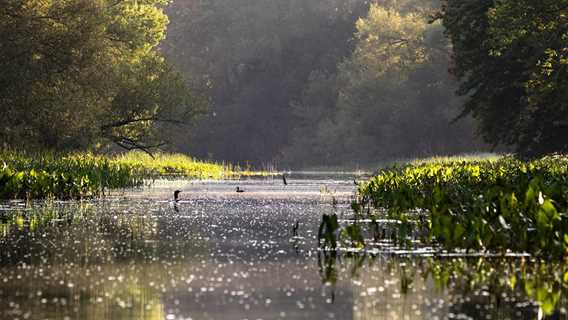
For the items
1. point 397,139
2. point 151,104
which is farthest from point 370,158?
point 151,104

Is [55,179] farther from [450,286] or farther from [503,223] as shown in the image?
[450,286]

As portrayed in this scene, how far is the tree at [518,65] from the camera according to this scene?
116 feet

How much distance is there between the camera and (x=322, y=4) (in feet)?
397

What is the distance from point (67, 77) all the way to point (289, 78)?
224ft

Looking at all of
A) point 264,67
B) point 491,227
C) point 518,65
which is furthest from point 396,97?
point 491,227

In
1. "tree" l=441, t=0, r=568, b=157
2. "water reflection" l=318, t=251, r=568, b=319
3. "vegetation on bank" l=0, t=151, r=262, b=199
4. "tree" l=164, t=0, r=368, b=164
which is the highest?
"tree" l=164, t=0, r=368, b=164

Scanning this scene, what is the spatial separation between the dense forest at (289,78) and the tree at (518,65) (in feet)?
0.22

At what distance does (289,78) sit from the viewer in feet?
393

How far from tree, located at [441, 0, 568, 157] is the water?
17.8m

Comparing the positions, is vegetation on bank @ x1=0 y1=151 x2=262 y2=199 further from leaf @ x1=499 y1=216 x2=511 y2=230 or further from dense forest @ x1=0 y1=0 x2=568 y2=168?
leaf @ x1=499 y1=216 x2=511 y2=230

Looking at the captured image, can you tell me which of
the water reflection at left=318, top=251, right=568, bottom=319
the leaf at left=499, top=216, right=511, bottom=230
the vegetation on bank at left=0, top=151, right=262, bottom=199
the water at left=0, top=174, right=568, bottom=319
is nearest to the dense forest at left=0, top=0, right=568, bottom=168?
the vegetation on bank at left=0, top=151, right=262, bottom=199

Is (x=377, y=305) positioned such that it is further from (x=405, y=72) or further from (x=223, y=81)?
(x=223, y=81)

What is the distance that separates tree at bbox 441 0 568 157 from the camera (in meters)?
35.4

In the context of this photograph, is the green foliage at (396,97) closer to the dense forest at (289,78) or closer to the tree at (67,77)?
the dense forest at (289,78)
